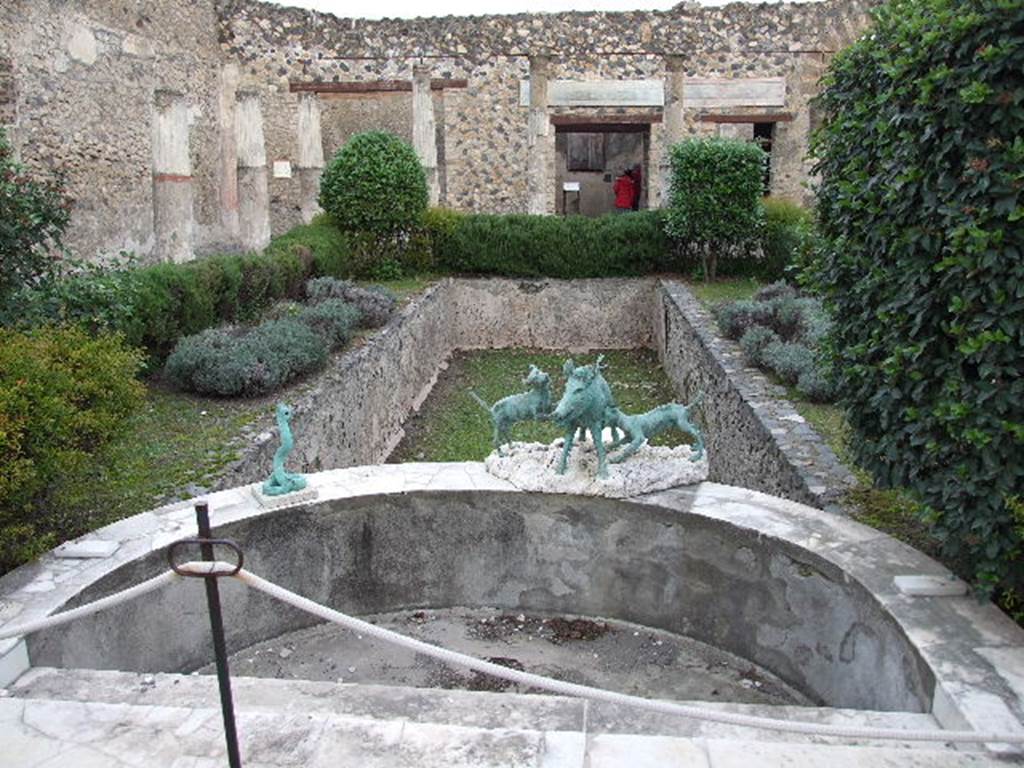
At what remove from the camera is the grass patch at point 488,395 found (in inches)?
403

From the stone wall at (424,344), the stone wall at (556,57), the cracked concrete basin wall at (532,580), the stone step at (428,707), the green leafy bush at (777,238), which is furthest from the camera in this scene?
the stone wall at (556,57)

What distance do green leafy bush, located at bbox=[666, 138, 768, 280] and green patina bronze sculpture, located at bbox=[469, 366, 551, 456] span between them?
34.5 feet

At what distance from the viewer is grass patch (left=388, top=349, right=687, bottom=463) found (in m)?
10.2

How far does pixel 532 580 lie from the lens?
16.9 feet

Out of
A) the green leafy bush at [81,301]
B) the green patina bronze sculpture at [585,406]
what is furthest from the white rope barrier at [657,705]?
the green leafy bush at [81,301]

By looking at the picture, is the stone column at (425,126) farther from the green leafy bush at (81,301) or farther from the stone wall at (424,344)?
the green leafy bush at (81,301)

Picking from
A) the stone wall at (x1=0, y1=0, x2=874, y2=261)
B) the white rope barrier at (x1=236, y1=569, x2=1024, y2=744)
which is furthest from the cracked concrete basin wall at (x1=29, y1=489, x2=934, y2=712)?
the stone wall at (x1=0, y1=0, x2=874, y2=261)

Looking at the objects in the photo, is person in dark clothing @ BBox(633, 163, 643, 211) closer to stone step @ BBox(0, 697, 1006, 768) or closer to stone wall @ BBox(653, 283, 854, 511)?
stone wall @ BBox(653, 283, 854, 511)

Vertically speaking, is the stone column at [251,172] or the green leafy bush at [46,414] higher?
the stone column at [251,172]

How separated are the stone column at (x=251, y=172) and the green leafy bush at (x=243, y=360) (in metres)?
7.67

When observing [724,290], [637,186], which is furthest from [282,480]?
[637,186]

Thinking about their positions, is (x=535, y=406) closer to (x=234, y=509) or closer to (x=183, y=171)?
(x=234, y=509)

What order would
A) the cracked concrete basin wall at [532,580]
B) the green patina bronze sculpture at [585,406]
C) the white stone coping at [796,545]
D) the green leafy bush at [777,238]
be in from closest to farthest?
the white stone coping at [796,545], the cracked concrete basin wall at [532,580], the green patina bronze sculpture at [585,406], the green leafy bush at [777,238]

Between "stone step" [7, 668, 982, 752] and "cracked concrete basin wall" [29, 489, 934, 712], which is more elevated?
"stone step" [7, 668, 982, 752]
